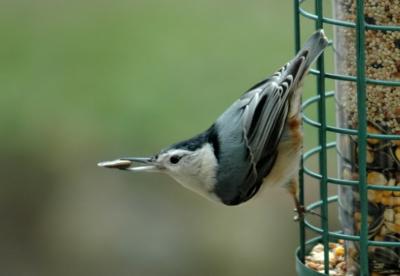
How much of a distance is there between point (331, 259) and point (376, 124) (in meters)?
0.67

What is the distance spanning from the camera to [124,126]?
7.63 m

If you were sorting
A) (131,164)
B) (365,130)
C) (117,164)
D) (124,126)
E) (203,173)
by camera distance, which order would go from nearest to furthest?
(365,130)
(117,164)
(131,164)
(203,173)
(124,126)

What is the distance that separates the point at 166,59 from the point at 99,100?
0.65 metres

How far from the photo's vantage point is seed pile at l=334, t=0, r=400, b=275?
4.07 meters

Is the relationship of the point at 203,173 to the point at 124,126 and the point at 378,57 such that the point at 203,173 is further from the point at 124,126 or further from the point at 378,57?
the point at 124,126

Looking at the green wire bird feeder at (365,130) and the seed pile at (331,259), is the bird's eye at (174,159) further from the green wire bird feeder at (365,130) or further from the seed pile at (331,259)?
the seed pile at (331,259)

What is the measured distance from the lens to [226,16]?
8.84 meters

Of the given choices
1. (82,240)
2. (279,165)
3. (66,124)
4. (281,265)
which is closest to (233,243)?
(281,265)

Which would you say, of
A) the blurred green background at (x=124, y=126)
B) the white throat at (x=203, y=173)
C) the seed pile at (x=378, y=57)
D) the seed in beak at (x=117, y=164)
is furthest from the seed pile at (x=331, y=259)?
the blurred green background at (x=124, y=126)

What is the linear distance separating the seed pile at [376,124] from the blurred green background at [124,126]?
2.21 m

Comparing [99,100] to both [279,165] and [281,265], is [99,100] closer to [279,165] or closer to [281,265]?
[281,265]

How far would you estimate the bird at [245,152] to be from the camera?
4.39 meters

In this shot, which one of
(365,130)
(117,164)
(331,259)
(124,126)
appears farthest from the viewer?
(124,126)

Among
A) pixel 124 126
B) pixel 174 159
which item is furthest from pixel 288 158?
pixel 124 126
